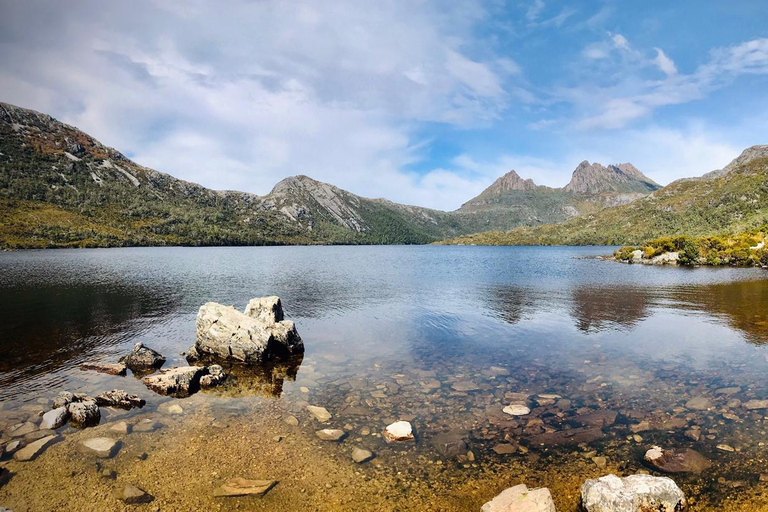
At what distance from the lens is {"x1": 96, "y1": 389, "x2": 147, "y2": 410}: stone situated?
18.9 metres

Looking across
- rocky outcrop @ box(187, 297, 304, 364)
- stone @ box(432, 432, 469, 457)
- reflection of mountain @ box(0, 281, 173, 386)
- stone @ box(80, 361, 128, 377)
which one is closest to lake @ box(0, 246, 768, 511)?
stone @ box(432, 432, 469, 457)

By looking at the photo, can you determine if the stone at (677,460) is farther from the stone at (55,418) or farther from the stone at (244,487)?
the stone at (55,418)

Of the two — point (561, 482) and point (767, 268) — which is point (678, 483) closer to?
point (561, 482)

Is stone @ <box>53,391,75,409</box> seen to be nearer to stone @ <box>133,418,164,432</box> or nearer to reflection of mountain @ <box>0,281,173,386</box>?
stone @ <box>133,418,164,432</box>

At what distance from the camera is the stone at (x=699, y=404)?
59.3ft

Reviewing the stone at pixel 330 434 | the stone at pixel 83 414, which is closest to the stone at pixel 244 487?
the stone at pixel 330 434

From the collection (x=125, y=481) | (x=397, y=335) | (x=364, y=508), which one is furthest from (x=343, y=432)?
(x=397, y=335)

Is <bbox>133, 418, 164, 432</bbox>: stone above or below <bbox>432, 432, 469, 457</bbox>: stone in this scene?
below

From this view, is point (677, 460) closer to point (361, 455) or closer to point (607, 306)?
point (361, 455)

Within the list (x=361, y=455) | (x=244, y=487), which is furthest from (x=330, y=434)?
(x=244, y=487)

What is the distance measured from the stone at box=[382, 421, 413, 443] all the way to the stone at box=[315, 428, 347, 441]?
1856 mm

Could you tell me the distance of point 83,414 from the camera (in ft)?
55.9

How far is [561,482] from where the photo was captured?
41.2 feet

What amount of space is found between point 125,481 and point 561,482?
14911mm
